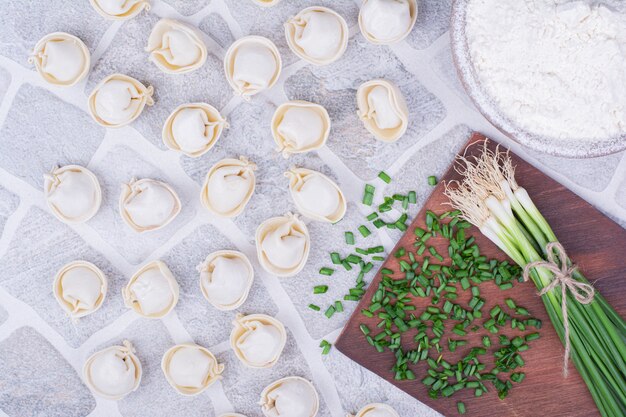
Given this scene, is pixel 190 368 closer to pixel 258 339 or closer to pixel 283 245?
pixel 258 339

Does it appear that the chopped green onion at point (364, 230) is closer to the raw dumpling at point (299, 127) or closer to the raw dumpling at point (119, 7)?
the raw dumpling at point (299, 127)

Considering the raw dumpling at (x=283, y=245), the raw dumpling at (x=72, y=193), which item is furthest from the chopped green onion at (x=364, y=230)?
the raw dumpling at (x=72, y=193)

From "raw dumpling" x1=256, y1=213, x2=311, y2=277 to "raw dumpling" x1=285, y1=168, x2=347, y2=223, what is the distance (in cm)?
5

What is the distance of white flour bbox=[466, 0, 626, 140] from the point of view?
1.27m

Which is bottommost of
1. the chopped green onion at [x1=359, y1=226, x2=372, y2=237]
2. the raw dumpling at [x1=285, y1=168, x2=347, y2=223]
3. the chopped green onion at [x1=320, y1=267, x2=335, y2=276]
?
the chopped green onion at [x1=320, y1=267, x2=335, y2=276]

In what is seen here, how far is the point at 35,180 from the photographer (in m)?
1.67

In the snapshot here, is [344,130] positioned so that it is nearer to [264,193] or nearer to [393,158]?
[393,158]

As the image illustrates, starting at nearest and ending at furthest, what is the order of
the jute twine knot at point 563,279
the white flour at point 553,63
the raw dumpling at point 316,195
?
the white flour at point 553,63 → the jute twine knot at point 563,279 → the raw dumpling at point 316,195

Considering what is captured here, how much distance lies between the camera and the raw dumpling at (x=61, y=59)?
5.10 feet

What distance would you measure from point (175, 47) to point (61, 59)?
0.28 m

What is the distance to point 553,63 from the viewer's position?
130 centimetres

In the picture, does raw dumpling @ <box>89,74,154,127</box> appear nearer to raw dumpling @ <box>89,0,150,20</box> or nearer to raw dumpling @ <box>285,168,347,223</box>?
raw dumpling @ <box>89,0,150,20</box>

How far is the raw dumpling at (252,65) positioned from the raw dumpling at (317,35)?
0.06 metres

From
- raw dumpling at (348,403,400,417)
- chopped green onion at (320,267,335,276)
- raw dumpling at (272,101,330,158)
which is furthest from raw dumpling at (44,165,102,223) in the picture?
raw dumpling at (348,403,400,417)
